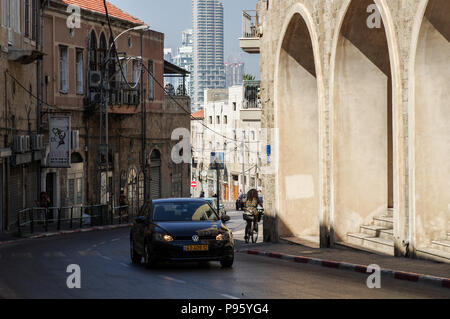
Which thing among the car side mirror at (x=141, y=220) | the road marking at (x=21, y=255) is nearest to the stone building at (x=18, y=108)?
the road marking at (x=21, y=255)

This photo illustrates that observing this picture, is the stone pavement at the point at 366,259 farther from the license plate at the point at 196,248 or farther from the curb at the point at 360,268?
the license plate at the point at 196,248

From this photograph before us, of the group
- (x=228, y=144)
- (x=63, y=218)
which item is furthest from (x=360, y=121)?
(x=228, y=144)

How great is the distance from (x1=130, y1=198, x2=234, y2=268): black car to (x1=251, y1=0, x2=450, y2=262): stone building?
13.9 ft

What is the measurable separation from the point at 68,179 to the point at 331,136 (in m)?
25.2

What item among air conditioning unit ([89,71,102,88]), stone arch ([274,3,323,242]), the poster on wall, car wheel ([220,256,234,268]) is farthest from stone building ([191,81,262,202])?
car wheel ([220,256,234,268])

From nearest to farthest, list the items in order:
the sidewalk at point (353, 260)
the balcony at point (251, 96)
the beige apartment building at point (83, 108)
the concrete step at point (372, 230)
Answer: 1. the sidewalk at point (353, 260)
2. the concrete step at point (372, 230)
3. the beige apartment building at point (83, 108)
4. the balcony at point (251, 96)

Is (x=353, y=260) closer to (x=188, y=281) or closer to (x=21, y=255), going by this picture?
(x=188, y=281)

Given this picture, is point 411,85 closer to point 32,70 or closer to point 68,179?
point 32,70

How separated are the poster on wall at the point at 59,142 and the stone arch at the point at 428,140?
2419cm

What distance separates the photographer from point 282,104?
30297 millimetres

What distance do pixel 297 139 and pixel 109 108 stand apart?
74.1 ft

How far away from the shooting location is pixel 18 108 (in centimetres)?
3925

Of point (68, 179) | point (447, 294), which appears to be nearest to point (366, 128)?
point (447, 294)

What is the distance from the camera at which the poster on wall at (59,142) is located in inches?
1633
